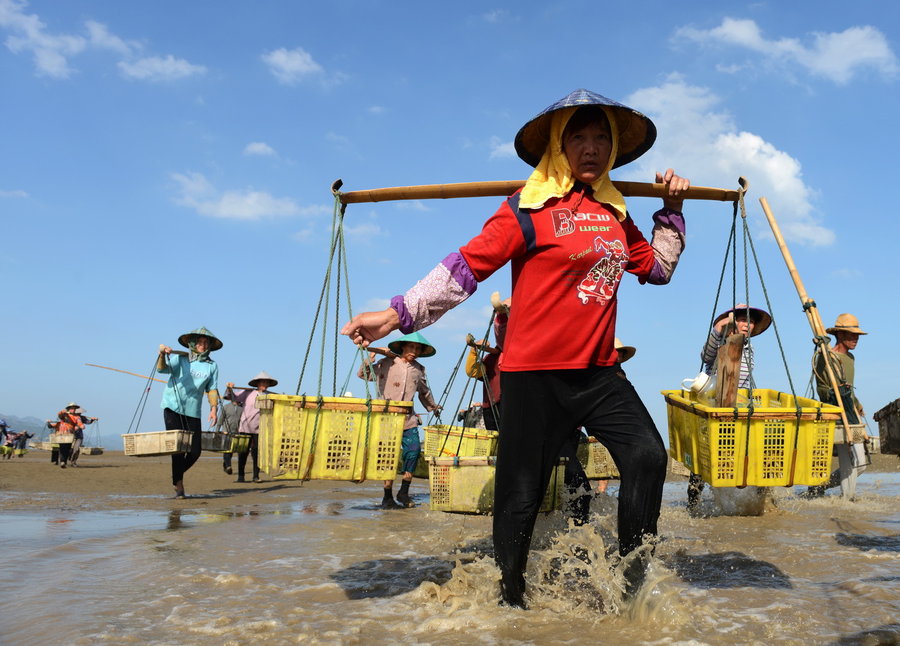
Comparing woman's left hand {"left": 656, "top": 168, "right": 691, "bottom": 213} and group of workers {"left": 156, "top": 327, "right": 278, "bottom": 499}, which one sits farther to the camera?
group of workers {"left": 156, "top": 327, "right": 278, "bottom": 499}

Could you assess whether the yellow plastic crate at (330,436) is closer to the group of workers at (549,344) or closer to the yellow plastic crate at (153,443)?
the group of workers at (549,344)

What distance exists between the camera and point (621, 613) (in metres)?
3.03

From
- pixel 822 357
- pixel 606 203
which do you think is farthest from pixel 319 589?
pixel 822 357

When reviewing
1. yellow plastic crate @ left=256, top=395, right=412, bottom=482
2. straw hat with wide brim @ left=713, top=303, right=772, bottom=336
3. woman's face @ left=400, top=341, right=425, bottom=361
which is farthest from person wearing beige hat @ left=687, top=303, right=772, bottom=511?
yellow plastic crate @ left=256, top=395, right=412, bottom=482

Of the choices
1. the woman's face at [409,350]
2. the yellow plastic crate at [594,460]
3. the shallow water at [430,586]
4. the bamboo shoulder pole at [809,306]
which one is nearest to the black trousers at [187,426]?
the shallow water at [430,586]

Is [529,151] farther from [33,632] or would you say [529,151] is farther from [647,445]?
[33,632]

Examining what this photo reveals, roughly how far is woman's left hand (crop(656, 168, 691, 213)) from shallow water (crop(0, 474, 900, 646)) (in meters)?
1.69

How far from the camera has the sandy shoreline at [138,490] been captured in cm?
850

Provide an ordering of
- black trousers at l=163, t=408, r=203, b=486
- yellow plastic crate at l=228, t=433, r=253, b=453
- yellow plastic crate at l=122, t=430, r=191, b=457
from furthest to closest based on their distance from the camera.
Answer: yellow plastic crate at l=228, t=433, r=253, b=453 → black trousers at l=163, t=408, r=203, b=486 → yellow plastic crate at l=122, t=430, r=191, b=457

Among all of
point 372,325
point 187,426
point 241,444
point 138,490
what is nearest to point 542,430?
point 372,325

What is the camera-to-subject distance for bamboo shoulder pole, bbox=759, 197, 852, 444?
6977 mm

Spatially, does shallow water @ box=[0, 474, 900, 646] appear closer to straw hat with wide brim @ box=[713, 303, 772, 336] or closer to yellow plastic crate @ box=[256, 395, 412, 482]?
yellow plastic crate @ box=[256, 395, 412, 482]

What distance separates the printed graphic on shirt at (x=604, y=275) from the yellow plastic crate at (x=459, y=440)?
9.02 ft

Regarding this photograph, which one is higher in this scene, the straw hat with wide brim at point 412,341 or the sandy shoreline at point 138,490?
the straw hat with wide brim at point 412,341
